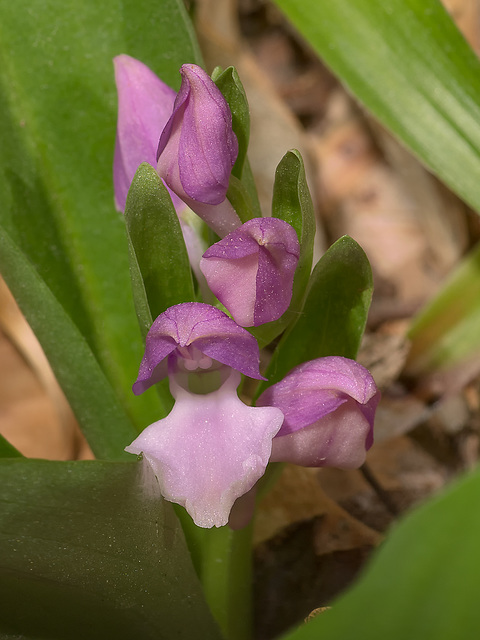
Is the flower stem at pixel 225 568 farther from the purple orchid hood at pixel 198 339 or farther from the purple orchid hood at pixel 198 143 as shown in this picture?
the purple orchid hood at pixel 198 143

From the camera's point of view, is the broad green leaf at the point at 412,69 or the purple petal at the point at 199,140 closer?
the purple petal at the point at 199,140

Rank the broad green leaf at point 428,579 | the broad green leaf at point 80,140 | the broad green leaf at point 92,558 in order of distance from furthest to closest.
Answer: the broad green leaf at point 80,140 → the broad green leaf at point 92,558 → the broad green leaf at point 428,579

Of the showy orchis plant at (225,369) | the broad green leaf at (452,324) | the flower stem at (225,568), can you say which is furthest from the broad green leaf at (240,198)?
the broad green leaf at (452,324)

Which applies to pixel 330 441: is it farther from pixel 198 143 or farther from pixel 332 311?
pixel 198 143

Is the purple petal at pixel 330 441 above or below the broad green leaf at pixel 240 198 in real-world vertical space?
below

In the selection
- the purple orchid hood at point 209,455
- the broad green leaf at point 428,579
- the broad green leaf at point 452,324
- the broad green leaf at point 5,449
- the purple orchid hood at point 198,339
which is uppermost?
the broad green leaf at point 5,449

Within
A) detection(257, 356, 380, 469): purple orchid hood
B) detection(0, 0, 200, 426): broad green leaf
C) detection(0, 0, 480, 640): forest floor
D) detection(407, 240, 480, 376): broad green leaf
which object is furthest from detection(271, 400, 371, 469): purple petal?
detection(407, 240, 480, 376): broad green leaf

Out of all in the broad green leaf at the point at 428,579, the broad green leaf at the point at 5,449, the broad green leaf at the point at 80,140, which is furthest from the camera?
the broad green leaf at the point at 80,140
